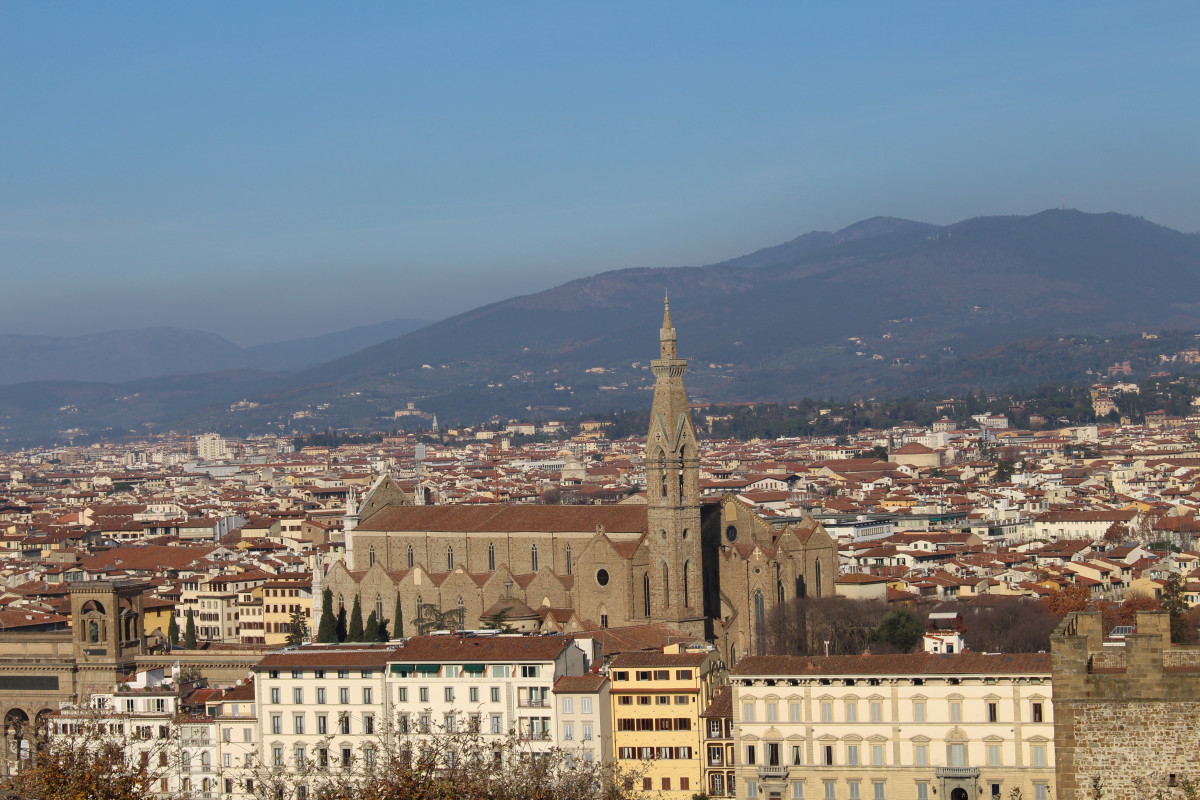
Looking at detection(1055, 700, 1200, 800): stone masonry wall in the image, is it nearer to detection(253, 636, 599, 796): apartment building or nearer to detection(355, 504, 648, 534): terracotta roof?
detection(253, 636, 599, 796): apartment building

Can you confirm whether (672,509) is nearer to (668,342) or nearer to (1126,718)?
(668,342)

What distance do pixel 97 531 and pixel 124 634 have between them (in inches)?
2447

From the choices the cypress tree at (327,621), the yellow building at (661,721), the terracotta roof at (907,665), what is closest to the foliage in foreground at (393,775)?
the yellow building at (661,721)

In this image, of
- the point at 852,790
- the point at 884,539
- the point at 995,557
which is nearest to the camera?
the point at 852,790

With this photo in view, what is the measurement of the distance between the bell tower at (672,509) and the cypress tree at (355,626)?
8.68 meters

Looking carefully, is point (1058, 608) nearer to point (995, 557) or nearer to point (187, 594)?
point (995, 557)

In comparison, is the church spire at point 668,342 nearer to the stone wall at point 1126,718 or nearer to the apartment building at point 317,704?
the apartment building at point 317,704

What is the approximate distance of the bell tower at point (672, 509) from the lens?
2172 inches

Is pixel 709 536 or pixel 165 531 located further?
pixel 165 531

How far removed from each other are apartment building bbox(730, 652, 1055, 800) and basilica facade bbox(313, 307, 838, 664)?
1701cm

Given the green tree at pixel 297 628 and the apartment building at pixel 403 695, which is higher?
the apartment building at pixel 403 695

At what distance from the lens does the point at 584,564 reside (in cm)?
5681

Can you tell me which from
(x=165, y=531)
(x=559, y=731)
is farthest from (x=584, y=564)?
(x=165, y=531)

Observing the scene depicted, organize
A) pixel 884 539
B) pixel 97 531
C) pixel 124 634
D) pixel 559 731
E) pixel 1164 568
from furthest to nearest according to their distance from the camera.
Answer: pixel 97 531, pixel 884 539, pixel 1164 568, pixel 124 634, pixel 559 731
